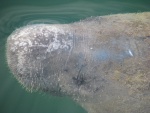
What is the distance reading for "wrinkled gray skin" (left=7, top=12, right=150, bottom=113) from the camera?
10.1ft

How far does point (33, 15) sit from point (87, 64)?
330 centimetres

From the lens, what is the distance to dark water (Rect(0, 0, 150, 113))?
5875 mm

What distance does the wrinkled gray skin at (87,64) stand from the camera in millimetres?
3070

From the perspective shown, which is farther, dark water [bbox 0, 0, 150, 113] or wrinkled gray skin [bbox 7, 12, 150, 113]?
dark water [bbox 0, 0, 150, 113]

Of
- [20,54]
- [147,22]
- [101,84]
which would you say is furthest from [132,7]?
[20,54]

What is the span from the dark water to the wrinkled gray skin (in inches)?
102

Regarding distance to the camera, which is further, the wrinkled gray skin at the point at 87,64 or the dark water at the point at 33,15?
the dark water at the point at 33,15

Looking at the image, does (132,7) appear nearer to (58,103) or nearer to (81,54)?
(58,103)

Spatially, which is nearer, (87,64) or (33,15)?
(87,64)

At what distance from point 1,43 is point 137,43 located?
147 inches

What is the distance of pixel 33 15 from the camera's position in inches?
242

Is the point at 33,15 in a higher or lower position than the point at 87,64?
higher

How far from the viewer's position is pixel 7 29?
6094mm

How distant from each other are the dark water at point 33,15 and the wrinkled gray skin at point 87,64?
2590 mm
